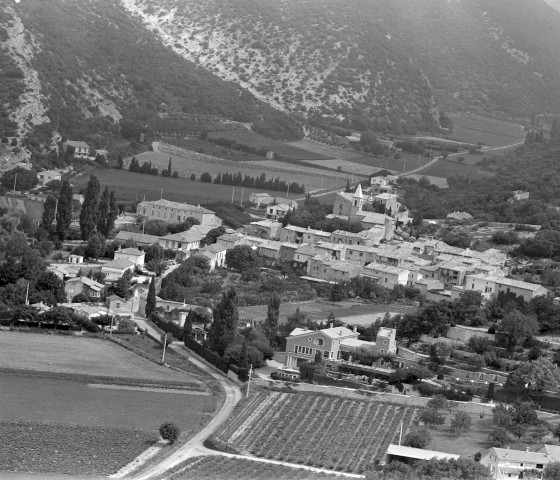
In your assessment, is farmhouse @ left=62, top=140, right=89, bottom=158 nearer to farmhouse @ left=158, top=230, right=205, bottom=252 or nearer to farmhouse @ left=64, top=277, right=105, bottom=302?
farmhouse @ left=158, top=230, right=205, bottom=252

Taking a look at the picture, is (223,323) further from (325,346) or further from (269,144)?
(269,144)

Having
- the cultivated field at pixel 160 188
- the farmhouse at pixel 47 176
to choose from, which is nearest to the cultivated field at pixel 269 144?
the cultivated field at pixel 160 188

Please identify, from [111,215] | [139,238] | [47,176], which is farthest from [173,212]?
[47,176]

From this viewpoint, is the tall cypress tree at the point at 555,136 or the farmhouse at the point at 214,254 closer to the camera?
the farmhouse at the point at 214,254

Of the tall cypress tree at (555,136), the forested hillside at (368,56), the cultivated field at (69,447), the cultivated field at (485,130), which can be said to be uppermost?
the forested hillside at (368,56)

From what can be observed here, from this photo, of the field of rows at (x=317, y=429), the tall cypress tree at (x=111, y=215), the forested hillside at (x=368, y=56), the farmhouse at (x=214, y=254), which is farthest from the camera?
the forested hillside at (x=368, y=56)

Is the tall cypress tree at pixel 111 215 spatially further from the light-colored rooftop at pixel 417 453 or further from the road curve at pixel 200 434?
the light-colored rooftop at pixel 417 453
